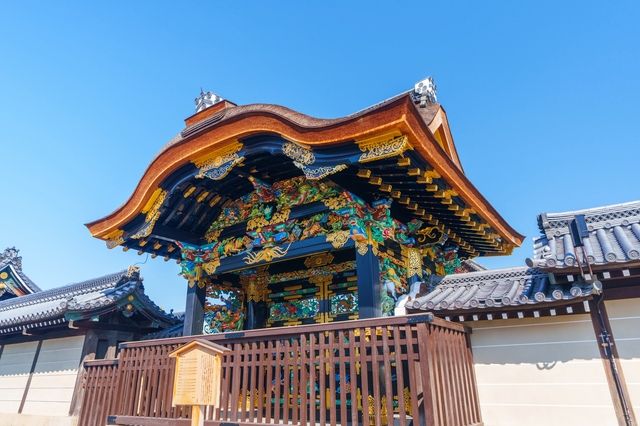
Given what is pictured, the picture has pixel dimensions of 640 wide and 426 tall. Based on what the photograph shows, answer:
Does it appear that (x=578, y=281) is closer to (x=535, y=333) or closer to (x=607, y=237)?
(x=535, y=333)

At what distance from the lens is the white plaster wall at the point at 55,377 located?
392 inches

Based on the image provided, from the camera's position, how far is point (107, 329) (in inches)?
411

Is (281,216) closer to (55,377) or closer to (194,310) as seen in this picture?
(194,310)

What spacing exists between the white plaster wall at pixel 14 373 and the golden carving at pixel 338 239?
31.8 feet

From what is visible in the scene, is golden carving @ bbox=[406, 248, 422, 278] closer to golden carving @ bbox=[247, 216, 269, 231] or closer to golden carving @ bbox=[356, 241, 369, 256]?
golden carving @ bbox=[356, 241, 369, 256]

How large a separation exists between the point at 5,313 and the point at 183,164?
13813 millimetres

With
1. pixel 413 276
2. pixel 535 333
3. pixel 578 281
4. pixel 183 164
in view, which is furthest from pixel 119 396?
pixel 578 281

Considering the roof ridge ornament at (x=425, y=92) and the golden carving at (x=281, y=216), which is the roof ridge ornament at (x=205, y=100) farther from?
Answer: the roof ridge ornament at (x=425, y=92)

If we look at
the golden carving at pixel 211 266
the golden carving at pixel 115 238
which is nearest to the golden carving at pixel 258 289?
the golden carving at pixel 211 266

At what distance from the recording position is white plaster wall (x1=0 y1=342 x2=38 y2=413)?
1100 cm

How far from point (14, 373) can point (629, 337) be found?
1413cm

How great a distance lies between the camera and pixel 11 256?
17547 millimetres

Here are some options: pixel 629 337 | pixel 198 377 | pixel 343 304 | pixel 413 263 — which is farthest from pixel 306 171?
pixel 629 337

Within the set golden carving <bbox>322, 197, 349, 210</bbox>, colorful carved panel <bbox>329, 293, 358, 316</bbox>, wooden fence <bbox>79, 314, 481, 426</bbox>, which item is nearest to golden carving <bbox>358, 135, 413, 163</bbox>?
golden carving <bbox>322, 197, 349, 210</bbox>
